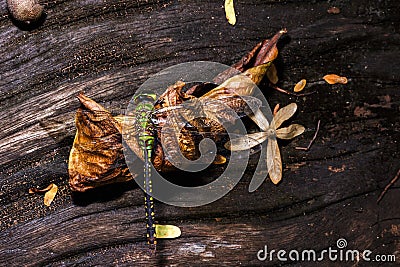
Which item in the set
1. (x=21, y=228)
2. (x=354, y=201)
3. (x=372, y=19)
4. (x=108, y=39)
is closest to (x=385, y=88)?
(x=372, y=19)

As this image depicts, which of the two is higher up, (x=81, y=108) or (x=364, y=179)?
(x=81, y=108)

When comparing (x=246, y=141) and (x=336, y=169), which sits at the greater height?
(x=246, y=141)

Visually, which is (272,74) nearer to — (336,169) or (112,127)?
(336,169)

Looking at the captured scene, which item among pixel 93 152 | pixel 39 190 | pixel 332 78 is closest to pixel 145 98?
pixel 93 152

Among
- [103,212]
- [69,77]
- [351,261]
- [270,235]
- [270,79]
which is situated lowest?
[351,261]

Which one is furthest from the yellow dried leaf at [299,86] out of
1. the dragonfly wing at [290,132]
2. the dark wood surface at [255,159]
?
the dragonfly wing at [290,132]

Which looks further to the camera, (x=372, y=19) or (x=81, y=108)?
(x=372, y=19)

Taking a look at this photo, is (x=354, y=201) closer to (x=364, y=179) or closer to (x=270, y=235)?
(x=364, y=179)
